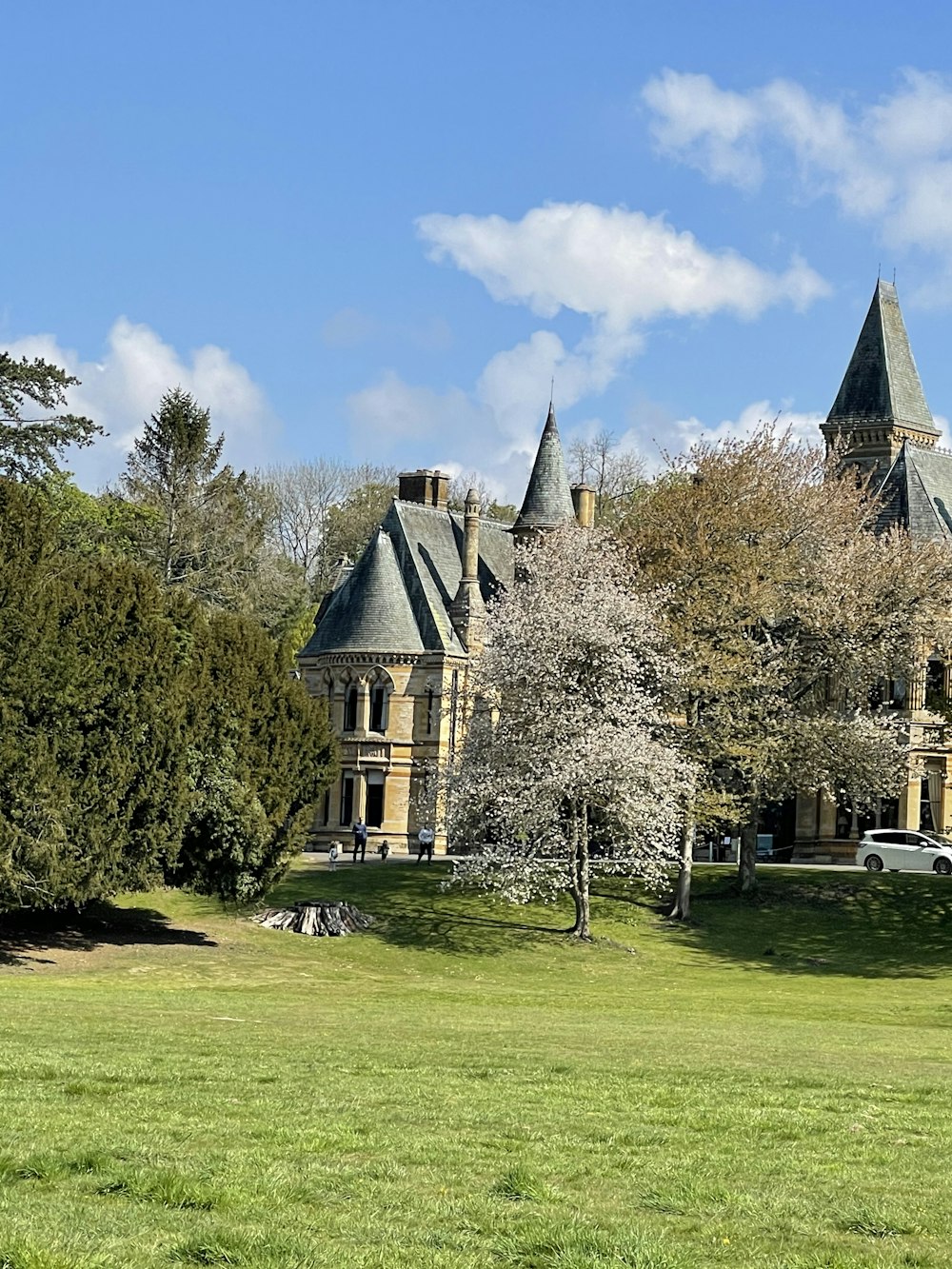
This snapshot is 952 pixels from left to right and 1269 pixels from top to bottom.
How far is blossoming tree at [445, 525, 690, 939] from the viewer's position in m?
45.7

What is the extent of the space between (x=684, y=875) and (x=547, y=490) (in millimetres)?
25099

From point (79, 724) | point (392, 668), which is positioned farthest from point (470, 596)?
point (79, 724)

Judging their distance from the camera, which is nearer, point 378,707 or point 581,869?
point 581,869

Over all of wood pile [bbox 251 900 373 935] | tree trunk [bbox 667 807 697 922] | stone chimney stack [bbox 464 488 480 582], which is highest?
stone chimney stack [bbox 464 488 480 582]

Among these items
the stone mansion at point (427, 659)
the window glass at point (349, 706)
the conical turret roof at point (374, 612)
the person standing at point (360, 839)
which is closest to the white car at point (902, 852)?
the stone mansion at point (427, 659)

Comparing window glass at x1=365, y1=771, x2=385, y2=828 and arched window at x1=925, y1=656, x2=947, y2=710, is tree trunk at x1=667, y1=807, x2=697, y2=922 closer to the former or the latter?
arched window at x1=925, y1=656, x2=947, y2=710

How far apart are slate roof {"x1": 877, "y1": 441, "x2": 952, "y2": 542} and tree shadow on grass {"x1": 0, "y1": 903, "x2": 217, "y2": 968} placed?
35405 millimetres

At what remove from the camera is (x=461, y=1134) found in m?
12.1

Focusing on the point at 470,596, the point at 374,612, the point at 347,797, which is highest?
the point at 470,596

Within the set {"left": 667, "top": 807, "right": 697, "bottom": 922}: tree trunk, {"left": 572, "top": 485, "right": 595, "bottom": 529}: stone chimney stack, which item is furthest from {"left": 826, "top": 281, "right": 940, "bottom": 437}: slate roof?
{"left": 667, "top": 807, "right": 697, "bottom": 922}: tree trunk

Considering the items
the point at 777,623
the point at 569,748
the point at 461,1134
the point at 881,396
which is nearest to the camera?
the point at 461,1134

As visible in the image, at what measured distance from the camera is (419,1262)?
8.48 meters

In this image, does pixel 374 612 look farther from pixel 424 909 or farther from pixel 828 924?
pixel 828 924

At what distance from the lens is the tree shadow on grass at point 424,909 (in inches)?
1828
